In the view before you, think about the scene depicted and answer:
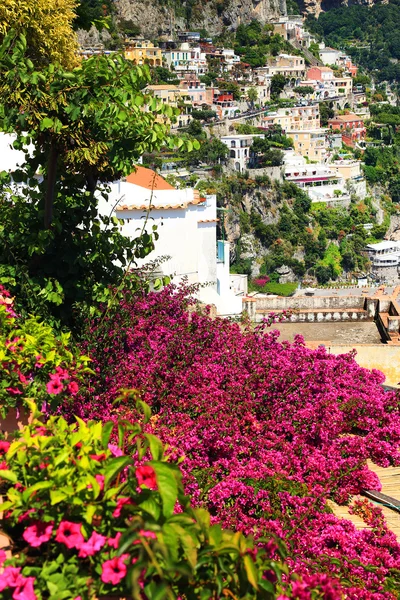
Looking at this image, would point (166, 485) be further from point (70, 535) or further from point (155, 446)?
point (70, 535)

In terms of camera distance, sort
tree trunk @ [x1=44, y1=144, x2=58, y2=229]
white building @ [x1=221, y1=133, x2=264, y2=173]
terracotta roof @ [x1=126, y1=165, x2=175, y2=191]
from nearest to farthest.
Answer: tree trunk @ [x1=44, y1=144, x2=58, y2=229] → terracotta roof @ [x1=126, y1=165, x2=175, y2=191] → white building @ [x1=221, y1=133, x2=264, y2=173]

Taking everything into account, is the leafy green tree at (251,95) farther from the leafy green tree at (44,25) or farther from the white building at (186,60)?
the leafy green tree at (44,25)

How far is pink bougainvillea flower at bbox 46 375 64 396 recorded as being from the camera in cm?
479

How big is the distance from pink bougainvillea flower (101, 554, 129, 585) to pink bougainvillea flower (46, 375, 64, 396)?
2087 mm

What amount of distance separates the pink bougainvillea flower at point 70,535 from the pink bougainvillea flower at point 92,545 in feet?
0.07

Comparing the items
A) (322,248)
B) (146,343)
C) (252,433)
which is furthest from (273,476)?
(322,248)

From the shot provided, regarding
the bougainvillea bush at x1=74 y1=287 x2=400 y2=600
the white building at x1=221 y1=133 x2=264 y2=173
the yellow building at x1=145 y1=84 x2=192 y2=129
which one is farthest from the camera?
the yellow building at x1=145 y1=84 x2=192 y2=129

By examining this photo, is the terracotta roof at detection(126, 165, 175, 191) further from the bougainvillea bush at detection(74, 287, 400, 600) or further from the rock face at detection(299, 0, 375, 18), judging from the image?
the rock face at detection(299, 0, 375, 18)

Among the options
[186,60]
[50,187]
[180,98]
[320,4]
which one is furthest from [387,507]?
[320,4]

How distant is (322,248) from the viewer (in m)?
88.1

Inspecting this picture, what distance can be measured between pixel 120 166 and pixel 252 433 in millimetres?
2227

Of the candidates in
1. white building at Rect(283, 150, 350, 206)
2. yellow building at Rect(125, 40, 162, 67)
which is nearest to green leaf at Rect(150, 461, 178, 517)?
white building at Rect(283, 150, 350, 206)

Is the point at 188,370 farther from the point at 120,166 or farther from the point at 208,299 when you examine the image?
the point at 208,299

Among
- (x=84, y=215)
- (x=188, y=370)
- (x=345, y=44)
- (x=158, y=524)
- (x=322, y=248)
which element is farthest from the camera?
(x=345, y=44)
